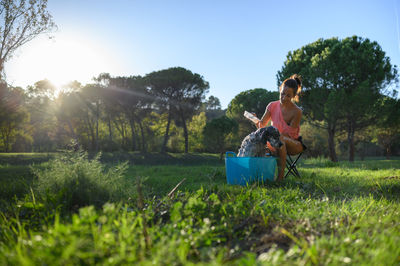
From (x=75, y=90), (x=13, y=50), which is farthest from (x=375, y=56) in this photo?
(x=75, y=90)

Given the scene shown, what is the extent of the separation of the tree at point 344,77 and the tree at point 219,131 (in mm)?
6228

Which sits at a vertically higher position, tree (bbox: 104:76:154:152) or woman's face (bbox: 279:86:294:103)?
tree (bbox: 104:76:154:152)

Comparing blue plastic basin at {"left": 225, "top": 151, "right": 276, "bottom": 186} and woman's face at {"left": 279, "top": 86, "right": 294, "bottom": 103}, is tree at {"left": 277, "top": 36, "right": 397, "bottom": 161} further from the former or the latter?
blue plastic basin at {"left": 225, "top": 151, "right": 276, "bottom": 186}

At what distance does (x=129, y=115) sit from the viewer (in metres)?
25.3

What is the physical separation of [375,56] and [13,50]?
2061 centimetres

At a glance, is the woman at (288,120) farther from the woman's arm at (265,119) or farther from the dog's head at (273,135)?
the dog's head at (273,135)

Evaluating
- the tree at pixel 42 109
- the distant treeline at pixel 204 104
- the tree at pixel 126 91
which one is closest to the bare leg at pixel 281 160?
the distant treeline at pixel 204 104

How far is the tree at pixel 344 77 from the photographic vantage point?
1529 centimetres

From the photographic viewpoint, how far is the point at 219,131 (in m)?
18.7

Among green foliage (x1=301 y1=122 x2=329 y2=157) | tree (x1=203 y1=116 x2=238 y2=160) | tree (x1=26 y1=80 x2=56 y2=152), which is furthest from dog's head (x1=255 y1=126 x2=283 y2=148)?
tree (x1=26 y1=80 x2=56 y2=152)

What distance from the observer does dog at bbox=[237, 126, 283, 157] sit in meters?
3.17

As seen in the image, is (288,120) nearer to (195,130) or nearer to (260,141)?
(260,141)

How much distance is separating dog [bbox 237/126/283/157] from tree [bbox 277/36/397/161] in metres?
14.5

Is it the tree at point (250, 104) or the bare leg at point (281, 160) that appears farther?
the tree at point (250, 104)
